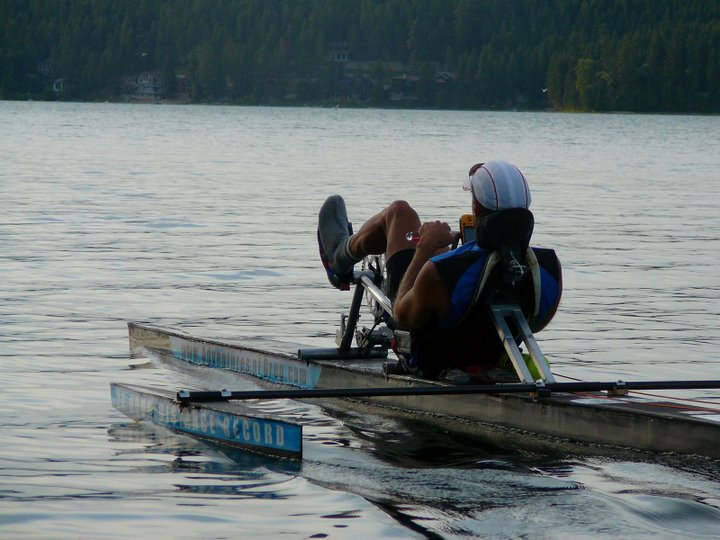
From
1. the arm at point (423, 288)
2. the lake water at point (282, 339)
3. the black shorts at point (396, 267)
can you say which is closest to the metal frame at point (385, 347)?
the black shorts at point (396, 267)

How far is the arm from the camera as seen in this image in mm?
9312

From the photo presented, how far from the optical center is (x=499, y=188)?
30.2 feet

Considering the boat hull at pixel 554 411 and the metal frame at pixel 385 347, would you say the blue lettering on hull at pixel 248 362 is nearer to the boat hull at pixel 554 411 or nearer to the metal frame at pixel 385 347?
the boat hull at pixel 554 411

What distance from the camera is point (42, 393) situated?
11.9 metres

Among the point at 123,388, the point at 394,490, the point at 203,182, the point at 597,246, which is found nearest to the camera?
the point at 394,490

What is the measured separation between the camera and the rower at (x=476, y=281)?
923 centimetres

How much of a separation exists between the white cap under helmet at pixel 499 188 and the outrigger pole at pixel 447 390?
1.25 m

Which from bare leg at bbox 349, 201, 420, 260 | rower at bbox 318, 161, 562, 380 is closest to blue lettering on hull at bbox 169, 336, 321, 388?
bare leg at bbox 349, 201, 420, 260

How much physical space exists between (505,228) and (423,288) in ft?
2.32

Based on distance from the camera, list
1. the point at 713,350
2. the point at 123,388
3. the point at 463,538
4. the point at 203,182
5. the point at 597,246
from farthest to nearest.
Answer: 1. the point at 203,182
2. the point at 597,246
3. the point at 713,350
4. the point at 123,388
5. the point at 463,538

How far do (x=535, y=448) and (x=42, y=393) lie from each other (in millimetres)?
4741

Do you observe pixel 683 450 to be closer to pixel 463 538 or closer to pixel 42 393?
pixel 463 538

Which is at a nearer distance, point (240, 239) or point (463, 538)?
point (463, 538)

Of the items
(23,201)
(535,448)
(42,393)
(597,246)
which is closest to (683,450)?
(535,448)
